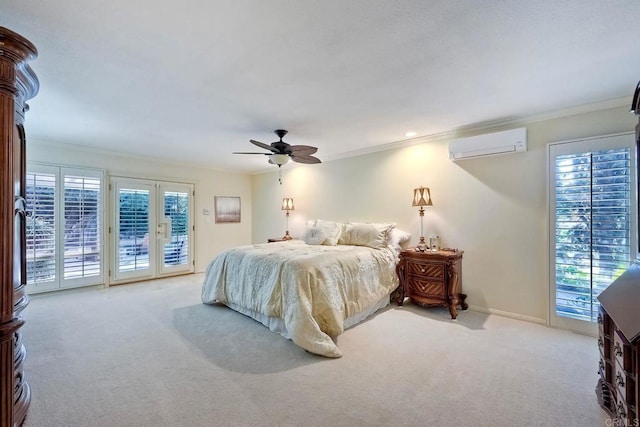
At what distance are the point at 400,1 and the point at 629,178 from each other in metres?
2.88

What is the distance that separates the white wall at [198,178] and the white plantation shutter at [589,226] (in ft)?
19.7

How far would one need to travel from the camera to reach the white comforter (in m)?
2.65

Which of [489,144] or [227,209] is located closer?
[489,144]

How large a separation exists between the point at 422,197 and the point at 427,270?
102cm

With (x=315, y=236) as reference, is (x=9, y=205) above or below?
above

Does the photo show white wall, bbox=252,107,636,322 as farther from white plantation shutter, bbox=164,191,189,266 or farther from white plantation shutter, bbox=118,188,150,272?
white plantation shutter, bbox=118,188,150,272

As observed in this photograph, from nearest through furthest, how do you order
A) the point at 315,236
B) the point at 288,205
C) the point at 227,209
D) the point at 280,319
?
the point at 280,319 < the point at 315,236 < the point at 288,205 < the point at 227,209

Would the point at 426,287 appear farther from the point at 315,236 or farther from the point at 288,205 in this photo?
the point at 288,205

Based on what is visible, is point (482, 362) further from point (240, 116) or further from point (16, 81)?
point (16, 81)

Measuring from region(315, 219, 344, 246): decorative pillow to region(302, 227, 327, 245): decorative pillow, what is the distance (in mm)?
50

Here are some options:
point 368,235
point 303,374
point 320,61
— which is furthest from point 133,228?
point 320,61

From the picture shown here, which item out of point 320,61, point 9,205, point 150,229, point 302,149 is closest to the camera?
point 9,205

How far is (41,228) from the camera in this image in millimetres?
4246

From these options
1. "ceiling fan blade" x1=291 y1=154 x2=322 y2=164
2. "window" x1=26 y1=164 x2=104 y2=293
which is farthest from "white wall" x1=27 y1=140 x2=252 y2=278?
"ceiling fan blade" x1=291 y1=154 x2=322 y2=164
